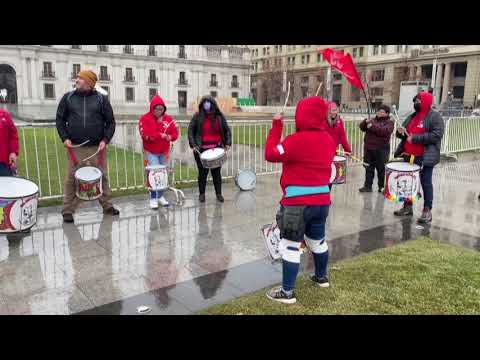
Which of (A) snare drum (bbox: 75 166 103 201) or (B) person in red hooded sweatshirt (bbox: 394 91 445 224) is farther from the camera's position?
(B) person in red hooded sweatshirt (bbox: 394 91 445 224)

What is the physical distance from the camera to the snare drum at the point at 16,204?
4.90 metres

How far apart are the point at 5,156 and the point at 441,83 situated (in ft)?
249

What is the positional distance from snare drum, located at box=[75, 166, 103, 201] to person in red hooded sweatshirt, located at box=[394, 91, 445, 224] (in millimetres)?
4749

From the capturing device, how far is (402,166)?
251 inches

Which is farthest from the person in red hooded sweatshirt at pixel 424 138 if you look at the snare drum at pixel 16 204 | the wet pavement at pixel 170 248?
the snare drum at pixel 16 204

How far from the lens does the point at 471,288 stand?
163 inches

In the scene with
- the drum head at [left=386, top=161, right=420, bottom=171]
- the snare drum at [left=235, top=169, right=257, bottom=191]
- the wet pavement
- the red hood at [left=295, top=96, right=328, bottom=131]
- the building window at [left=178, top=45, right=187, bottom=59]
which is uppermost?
the building window at [left=178, top=45, right=187, bottom=59]

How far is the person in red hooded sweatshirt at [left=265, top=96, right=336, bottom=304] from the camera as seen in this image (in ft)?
12.0

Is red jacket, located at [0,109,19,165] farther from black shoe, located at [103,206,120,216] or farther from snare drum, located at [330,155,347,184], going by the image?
snare drum, located at [330,155,347,184]

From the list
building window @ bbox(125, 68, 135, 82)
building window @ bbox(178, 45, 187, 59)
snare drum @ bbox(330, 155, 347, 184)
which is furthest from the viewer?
building window @ bbox(178, 45, 187, 59)

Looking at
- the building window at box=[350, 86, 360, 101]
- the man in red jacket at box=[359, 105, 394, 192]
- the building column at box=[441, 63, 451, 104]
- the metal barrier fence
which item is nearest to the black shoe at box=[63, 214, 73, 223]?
the metal barrier fence

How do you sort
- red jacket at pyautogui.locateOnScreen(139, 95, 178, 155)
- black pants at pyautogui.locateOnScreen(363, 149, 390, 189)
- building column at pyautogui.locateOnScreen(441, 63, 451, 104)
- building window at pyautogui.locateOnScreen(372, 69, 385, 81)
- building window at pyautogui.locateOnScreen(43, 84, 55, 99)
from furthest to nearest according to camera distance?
1. building window at pyautogui.locateOnScreen(372, 69, 385, 81)
2. building column at pyautogui.locateOnScreen(441, 63, 451, 104)
3. building window at pyautogui.locateOnScreen(43, 84, 55, 99)
4. black pants at pyautogui.locateOnScreen(363, 149, 390, 189)
5. red jacket at pyautogui.locateOnScreen(139, 95, 178, 155)

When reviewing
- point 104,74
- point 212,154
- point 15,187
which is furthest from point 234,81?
point 15,187
